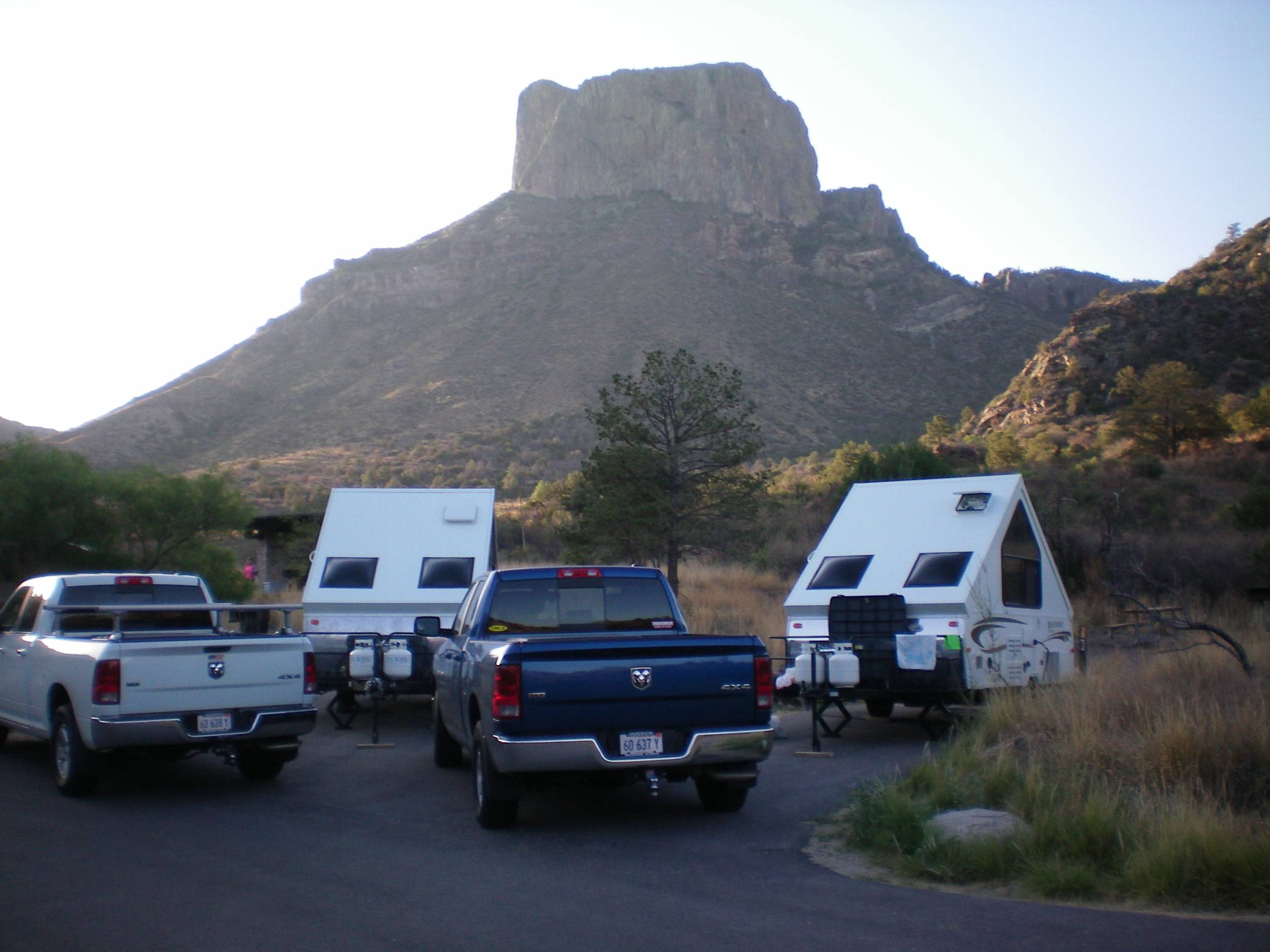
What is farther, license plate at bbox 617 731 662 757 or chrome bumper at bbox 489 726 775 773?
license plate at bbox 617 731 662 757

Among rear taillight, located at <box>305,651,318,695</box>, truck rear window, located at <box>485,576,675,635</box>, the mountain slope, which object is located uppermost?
the mountain slope

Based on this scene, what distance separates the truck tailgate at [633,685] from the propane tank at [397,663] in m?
4.95

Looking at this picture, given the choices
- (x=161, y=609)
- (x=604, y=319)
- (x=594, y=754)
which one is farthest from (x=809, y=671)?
(x=604, y=319)

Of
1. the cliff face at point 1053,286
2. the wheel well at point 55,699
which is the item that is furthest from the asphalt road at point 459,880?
the cliff face at point 1053,286

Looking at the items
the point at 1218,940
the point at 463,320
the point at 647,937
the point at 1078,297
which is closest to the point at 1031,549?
the point at 1218,940

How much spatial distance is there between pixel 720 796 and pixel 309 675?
3.73m

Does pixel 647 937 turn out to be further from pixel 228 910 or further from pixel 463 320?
pixel 463 320

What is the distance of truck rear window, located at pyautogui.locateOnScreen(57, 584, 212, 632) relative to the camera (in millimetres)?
10586

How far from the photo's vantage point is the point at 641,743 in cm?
742

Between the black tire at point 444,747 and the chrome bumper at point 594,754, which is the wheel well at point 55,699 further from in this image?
the chrome bumper at point 594,754

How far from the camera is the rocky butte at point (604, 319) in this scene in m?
58.0

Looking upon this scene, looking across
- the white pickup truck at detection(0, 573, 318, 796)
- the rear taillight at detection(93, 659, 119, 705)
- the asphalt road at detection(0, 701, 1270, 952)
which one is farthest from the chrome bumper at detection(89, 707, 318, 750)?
the asphalt road at detection(0, 701, 1270, 952)

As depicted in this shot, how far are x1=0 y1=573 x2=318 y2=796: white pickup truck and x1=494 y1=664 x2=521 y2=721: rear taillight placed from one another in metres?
2.82

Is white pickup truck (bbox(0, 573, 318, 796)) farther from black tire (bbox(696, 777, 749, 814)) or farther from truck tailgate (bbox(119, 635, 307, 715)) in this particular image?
black tire (bbox(696, 777, 749, 814))
